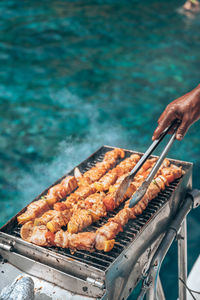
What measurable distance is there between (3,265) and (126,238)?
3.38 feet

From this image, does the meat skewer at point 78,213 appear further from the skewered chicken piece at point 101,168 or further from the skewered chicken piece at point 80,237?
the skewered chicken piece at point 101,168

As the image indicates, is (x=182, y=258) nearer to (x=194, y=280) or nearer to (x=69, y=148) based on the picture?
(x=194, y=280)

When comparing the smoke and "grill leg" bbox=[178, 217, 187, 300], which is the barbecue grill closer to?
"grill leg" bbox=[178, 217, 187, 300]

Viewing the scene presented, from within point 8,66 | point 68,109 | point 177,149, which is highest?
point 8,66

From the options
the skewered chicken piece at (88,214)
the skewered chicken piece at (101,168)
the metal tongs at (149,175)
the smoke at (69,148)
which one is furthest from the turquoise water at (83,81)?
the metal tongs at (149,175)

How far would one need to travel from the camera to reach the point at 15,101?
315 inches

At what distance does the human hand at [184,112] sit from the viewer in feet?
8.39

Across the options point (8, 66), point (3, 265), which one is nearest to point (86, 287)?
point (3, 265)

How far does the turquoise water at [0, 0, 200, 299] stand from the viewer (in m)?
6.73

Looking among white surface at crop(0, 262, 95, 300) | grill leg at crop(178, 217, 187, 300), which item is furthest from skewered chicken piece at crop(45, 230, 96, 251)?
grill leg at crop(178, 217, 187, 300)

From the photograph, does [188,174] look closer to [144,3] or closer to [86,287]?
[86,287]

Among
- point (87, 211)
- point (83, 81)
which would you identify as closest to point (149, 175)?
point (87, 211)

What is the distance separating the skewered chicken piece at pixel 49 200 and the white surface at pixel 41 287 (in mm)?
398

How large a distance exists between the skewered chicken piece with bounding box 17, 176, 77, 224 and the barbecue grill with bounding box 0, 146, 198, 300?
0.11 m
